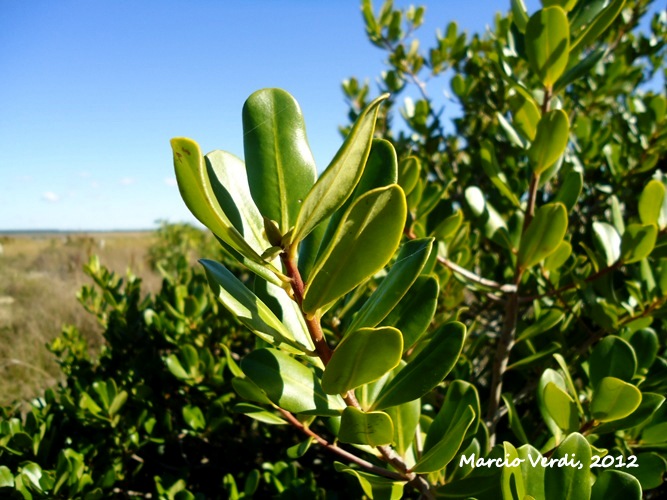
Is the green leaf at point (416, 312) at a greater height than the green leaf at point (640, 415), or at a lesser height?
greater

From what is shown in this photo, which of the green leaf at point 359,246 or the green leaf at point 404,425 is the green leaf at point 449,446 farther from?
the green leaf at point 359,246

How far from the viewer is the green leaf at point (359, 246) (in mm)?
512

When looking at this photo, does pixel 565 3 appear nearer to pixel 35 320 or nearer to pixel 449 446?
pixel 449 446

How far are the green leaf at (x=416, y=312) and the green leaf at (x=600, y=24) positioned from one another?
0.69 metres

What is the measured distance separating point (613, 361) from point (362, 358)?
61 centimetres

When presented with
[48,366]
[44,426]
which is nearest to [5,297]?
[48,366]

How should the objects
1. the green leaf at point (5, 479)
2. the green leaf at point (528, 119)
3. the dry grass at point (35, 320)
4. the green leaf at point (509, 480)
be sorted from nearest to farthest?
the green leaf at point (509, 480) → the green leaf at point (528, 119) → the green leaf at point (5, 479) → the dry grass at point (35, 320)

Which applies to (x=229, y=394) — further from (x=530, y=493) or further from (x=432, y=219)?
(x=530, y=493)

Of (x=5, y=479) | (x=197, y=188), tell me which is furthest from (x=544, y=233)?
(x=5, y=479)

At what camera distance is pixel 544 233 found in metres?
1.03

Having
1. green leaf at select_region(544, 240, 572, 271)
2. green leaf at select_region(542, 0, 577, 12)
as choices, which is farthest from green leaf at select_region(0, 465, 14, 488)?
green leaf at select_region(542, 0, 577, 12)

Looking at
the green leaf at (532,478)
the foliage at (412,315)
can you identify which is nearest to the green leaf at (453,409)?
the foliage at (412,315)

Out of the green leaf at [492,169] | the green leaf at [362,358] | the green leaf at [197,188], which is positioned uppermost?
the green leaf at [492,169]

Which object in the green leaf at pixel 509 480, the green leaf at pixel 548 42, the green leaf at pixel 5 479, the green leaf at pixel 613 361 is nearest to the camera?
the green leaf at pixel 509 480
